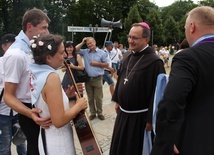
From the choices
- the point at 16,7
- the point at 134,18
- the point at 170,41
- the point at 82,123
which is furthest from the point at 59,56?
the point at 170,41

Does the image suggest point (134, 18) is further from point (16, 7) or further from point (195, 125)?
point (195, 125)

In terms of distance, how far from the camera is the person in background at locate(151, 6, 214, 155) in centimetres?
149

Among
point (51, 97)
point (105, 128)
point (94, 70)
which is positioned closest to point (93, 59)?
point (94, 70)

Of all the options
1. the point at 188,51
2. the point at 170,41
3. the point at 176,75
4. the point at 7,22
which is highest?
the point at 188,51

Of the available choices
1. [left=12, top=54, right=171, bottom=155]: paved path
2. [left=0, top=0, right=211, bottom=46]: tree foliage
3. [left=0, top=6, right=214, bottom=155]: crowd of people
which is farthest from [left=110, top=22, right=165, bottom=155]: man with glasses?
[left=0, top=0, right=211, bottom=46]: tree foliage

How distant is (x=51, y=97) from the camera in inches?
68.1

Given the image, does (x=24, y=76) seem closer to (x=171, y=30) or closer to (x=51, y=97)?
(x=51, y=97)

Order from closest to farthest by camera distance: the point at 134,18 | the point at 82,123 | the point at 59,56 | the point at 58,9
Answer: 1. the point at 59,56
2. the point at 82,123
3. the point at 134,18
4. the point at 58,9

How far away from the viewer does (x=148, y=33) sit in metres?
3.07

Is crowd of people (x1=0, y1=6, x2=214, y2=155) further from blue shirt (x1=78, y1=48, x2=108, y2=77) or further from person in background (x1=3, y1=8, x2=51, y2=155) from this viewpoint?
blue shirt (x1=78, y1=48, x2=108, y2=77)

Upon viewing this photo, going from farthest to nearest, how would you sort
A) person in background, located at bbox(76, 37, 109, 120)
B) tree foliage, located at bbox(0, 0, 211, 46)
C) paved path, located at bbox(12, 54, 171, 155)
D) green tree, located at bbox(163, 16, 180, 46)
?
green tree, located at bbox(163, 16, 180, 46), tree foliage, located at bbox(0, 0, 211, 46), person in background, located at bbox(76, 37, 109, 120), paved path, located at bbox(12, 54, 171, 155)

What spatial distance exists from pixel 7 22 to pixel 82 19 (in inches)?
480

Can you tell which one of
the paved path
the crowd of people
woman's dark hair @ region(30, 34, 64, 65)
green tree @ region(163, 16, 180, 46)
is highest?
woman's dark hair @ region(30, 34, 64, 65)

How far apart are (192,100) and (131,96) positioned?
4.23 ft
